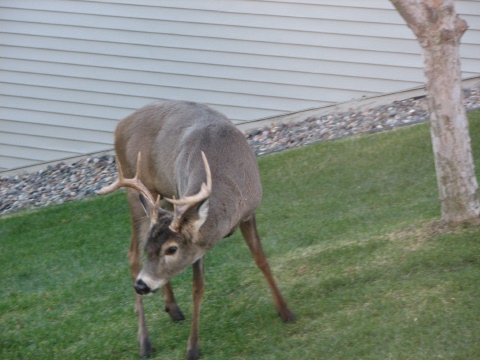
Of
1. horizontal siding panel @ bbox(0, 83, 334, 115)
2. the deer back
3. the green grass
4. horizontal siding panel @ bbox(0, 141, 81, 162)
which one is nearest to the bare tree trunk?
the green grass

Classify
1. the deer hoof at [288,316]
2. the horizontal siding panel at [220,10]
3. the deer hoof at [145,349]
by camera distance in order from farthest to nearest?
1. the horizontal siding panel at [220,10]
2. the deer hoof at [145,349]
3. the deer hoof at [288,316]

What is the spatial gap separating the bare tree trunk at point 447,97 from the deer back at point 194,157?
159 centimetres

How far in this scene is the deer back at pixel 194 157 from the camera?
596cm

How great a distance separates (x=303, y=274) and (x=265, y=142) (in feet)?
15.0

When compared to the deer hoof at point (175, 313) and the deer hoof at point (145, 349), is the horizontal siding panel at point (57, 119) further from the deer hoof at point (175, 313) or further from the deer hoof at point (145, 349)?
the deer hoof at point (145, 349)

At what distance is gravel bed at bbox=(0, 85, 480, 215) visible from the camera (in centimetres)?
1106

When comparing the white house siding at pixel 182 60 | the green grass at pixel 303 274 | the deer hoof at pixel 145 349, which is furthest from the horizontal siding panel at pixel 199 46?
the deer hoof at pixel 145 349

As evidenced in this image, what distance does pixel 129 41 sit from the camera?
1234 centimetres

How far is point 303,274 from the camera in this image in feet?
23.6

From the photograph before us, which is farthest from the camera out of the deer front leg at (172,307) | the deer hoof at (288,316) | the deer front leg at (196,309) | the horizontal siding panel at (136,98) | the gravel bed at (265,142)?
the horizontal siding panel at (136,98)

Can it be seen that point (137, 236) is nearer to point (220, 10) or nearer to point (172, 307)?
point (172, 307)

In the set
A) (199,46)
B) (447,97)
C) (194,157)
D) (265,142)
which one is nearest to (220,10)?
(199,46)

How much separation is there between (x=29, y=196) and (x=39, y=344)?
5227mm

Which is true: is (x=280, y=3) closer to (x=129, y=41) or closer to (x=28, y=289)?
(x=129, y=41)
